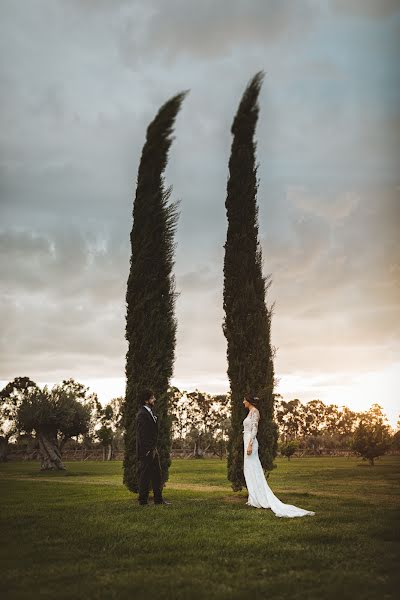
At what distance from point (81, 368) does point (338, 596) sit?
2478cm

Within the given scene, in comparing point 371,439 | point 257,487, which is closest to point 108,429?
point 371,439

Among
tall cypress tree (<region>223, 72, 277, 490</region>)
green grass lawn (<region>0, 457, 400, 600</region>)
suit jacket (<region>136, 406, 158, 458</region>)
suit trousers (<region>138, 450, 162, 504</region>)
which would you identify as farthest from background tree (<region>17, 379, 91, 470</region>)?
suit jacket (<region>136, 406, 158, 458</region>)

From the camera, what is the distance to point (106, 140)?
1552cm

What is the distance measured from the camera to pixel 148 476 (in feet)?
32.7

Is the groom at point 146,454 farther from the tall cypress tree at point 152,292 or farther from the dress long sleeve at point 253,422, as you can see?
the dress long sleeve at point 253,422

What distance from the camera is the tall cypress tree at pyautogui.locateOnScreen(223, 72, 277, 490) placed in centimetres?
1193

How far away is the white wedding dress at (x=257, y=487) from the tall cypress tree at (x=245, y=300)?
4.45 ft

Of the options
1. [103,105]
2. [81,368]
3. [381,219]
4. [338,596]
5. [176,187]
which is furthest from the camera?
[81,368]

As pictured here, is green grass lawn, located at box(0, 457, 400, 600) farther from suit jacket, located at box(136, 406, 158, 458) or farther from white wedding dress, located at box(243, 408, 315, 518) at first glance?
suit jacket, located at box(136, 406, 158, 458)

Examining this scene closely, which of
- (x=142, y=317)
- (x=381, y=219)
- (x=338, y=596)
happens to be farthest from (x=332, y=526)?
(x=381, y=219)

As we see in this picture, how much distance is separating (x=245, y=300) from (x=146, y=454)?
500 centimetres

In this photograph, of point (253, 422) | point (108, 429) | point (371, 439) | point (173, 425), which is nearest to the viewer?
point (253, 422)

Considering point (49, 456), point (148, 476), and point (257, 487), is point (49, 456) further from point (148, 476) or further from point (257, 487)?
point (257, 487)

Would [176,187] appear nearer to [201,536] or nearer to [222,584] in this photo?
[201,536]
